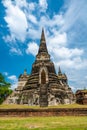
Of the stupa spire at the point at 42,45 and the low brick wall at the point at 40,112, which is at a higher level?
the stupa spire at the point at 42,45

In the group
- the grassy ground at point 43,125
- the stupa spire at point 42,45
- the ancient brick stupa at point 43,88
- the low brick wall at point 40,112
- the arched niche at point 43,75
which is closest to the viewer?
the grassy ground at point 43,125

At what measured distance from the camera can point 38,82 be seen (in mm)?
32875

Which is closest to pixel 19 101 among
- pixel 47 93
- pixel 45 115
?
pixel 47 93

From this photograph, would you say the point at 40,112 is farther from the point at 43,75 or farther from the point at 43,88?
the point at 43,75

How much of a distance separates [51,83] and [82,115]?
14.8 meters

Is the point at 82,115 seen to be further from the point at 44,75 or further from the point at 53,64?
the point at 53,64

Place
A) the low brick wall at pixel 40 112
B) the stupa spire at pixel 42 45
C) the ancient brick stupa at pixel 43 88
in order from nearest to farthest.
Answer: the low brick wall at pixel 40 112
the ancient brick stupa at pixel 43 88
the stupa spire at pixel 42 45

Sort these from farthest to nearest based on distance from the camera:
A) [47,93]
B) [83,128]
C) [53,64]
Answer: [53,64]
[47,93]
[83,128]

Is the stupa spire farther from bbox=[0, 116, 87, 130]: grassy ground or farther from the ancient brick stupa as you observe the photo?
bbox=[0, 116, 87, 130]: grassy ground

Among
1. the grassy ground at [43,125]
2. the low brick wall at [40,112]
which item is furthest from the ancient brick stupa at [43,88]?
the grassy ground at [43,125]

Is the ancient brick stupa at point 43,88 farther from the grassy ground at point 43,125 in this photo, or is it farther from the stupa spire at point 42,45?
the grassy ground at point 43,125

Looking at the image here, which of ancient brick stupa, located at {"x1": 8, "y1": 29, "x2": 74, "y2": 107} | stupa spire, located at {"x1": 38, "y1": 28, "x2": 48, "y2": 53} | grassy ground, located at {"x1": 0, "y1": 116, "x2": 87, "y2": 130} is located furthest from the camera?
stupa spire, located at {"x1": 38, "y1": 28, "x2": 48, "y2": 53}

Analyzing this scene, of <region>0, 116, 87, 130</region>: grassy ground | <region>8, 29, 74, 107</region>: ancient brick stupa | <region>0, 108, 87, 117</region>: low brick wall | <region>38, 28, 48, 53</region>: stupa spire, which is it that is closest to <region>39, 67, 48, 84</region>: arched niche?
<region>8, 29, 74, 107</region>: ancient brick stupa

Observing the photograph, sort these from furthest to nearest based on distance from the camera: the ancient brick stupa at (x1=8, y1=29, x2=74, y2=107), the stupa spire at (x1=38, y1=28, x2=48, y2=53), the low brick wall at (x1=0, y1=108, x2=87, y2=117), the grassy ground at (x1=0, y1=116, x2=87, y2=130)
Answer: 1. the stupa spire at (x1=38, y1=28, x2=48, y2=53)
2. the ancient brick stupa at (x1=8, y1=29, x2=74, y2=107)
3. the low brick wall at (x1=0, y1=108, x2=87, y2=117)
4. the grassy ground at (x1=0, y1=116, x2=87, y2=130)
